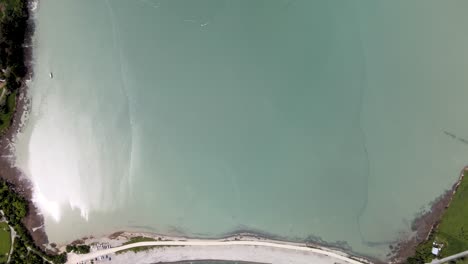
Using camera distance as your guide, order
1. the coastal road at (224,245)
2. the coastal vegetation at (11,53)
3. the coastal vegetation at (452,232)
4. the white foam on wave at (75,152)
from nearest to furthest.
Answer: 1. the coastal vegetation at (452,232)
2. the coastal vegetation at (11,53)
3. the coastal road at (224,245)
4. the white foam on wave at (75,152)

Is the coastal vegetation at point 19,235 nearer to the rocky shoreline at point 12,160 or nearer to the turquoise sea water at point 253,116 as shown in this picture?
the rocky shoreline at point 12,160


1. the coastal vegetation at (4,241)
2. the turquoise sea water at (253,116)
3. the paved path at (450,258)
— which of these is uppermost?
the turquoise sea water at (253,116)

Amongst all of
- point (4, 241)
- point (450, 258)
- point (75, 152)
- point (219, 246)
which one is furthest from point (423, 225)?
point (4, 241)

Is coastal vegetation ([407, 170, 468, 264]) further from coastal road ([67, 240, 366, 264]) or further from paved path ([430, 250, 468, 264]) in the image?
coastal road ([67, 240, 366, 264])

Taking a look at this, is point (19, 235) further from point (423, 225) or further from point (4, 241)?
point (423, 225)

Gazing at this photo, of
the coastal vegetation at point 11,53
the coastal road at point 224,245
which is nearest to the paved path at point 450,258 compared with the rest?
the coastal road at point 224,245

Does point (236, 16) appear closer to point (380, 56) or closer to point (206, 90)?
point (206, 90)
